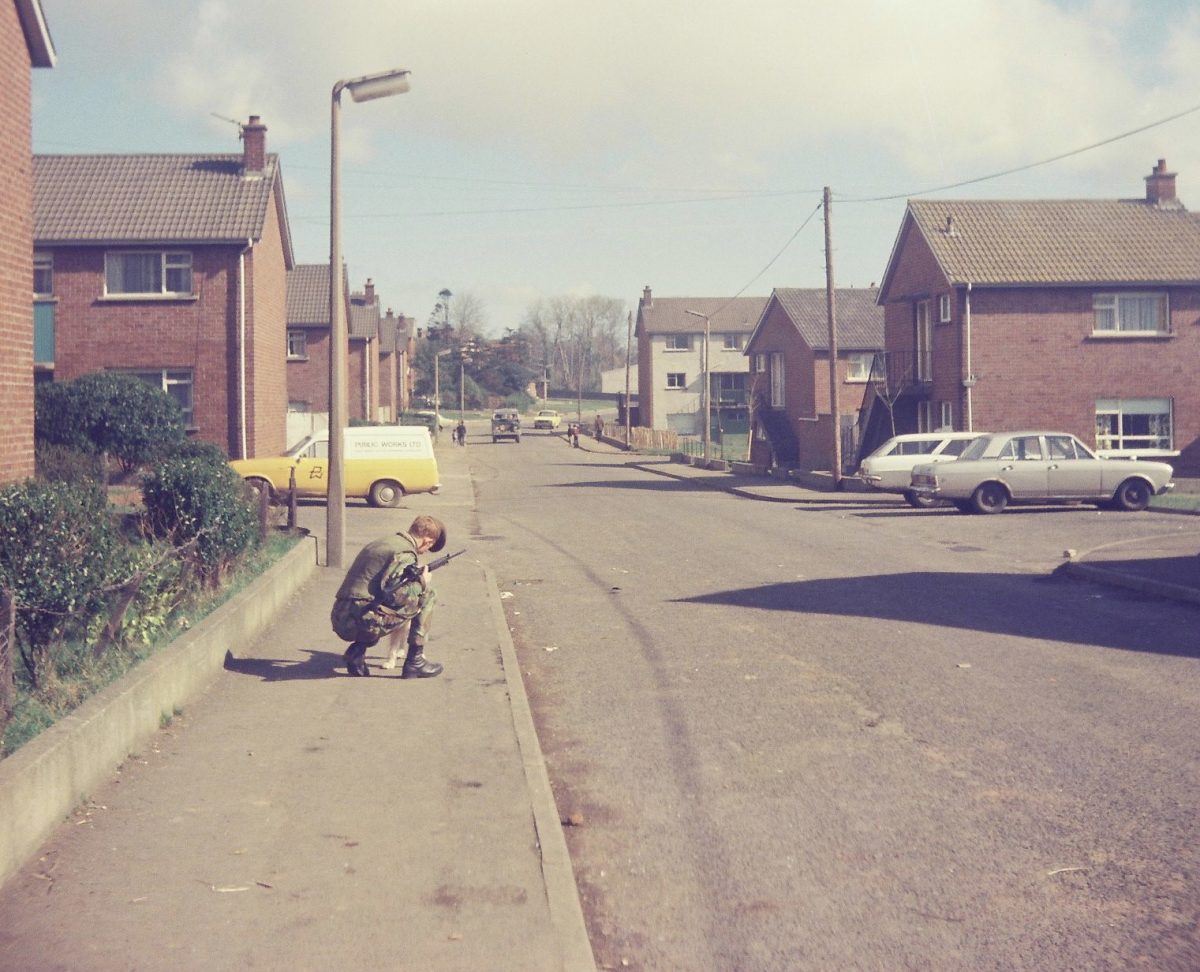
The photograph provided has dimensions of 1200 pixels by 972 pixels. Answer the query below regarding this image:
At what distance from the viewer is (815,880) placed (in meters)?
5.59

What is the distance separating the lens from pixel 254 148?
115ft

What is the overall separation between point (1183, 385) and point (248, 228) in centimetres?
2451

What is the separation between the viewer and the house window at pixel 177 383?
1307 inches

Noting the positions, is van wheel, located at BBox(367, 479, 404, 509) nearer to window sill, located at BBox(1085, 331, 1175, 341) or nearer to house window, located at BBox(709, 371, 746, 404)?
window sill, located at BBox(1085, 331, 1175, 341)

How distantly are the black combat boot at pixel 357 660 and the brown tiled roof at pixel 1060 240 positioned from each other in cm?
2827

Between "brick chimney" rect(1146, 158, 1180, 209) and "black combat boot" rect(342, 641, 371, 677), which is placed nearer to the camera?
"black combat boot" rect(342, 641, 371, 677)

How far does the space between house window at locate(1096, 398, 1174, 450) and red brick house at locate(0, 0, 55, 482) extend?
2844cm

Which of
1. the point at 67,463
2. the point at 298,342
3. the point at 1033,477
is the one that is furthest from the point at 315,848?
the point at 298,342

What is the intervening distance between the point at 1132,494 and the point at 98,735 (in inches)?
935

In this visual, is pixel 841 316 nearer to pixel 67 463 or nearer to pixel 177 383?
pixel 177 383

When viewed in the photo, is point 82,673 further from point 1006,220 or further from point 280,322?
point 1006,220

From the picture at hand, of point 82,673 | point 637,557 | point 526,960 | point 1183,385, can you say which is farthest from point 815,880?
point 1183,385

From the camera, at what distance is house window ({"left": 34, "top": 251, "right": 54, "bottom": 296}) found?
107 ft

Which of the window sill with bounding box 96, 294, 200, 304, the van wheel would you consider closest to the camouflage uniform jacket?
the van wheel
